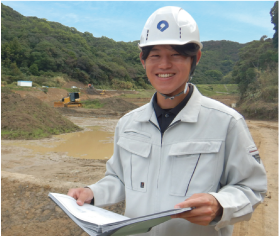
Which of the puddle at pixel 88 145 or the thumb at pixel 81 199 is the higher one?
the thumb at pixel 81 199

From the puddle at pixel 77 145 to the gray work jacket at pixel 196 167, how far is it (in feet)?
27.2

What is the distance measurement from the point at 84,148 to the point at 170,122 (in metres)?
9.72

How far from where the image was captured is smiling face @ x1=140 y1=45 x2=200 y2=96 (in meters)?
1.43

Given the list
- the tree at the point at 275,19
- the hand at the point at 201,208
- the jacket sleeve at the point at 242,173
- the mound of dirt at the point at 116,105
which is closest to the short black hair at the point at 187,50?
the jacket sleeve at the point at 242,173

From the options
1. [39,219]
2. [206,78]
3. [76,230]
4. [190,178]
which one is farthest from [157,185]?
[206,78]

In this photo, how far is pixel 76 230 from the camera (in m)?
3.77

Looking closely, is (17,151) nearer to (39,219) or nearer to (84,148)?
(84,148)

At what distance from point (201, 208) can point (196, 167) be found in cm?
24

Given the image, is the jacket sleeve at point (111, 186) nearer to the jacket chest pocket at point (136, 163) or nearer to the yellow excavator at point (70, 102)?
the jacket chest pocket at point (136, 163)

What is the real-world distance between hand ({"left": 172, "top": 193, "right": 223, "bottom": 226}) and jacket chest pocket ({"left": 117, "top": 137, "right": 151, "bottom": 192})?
34 cm

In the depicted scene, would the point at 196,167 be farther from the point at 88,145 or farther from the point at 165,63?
the point at 88,145

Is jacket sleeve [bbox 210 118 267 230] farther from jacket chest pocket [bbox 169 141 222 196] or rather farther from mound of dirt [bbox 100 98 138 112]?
mound of dirt [bbox 100 98 138 112]

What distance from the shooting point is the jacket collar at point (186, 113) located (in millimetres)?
1348

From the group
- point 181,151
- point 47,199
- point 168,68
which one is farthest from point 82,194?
point 47,199
